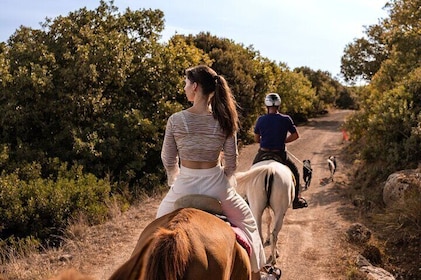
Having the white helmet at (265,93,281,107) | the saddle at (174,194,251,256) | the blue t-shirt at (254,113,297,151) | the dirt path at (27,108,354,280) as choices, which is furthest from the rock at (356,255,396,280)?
the saddle at (174,194,251,256)

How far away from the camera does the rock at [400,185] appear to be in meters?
10.1

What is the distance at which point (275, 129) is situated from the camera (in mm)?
7246

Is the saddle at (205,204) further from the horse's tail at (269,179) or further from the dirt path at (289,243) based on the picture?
the dirt path at (289,243)

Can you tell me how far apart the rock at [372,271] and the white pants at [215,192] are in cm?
365

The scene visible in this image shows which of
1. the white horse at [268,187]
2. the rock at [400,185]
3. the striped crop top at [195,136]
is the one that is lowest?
the rock at [400,185]

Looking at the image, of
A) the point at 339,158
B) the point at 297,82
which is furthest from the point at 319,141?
the point at 297,82

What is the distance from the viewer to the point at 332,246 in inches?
335

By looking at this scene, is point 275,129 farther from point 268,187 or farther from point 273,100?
point 268,187

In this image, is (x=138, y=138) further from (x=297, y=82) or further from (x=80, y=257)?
(x=297, y=82)

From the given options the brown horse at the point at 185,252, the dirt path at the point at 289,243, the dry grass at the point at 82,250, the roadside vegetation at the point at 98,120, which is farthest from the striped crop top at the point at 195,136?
the roadside vegetation at the point at 98,120

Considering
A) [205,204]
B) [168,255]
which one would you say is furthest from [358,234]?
[168,255]

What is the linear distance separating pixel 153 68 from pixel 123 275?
545 inches

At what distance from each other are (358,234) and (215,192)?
5779mm

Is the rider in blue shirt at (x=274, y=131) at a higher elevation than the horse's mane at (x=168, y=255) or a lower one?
higher
